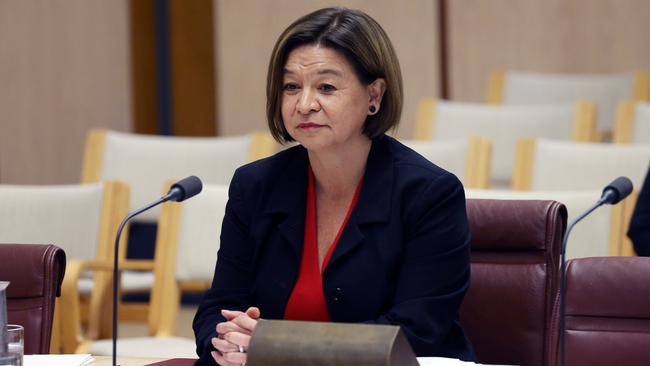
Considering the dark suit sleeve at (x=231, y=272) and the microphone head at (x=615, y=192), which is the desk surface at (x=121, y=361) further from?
the microphone head at (x=615, y=192)

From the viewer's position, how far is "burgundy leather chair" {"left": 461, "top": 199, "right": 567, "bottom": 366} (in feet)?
9.31

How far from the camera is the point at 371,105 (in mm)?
2711

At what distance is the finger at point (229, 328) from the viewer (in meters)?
2.45

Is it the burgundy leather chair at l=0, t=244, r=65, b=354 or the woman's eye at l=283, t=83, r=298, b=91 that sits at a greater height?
the woman's eye at l=283, t=83, r=298, b=91

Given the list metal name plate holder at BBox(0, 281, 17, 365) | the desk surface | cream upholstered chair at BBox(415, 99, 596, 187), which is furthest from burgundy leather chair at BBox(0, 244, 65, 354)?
cream upholstered chair at BBox(415, 99, 596, 187)

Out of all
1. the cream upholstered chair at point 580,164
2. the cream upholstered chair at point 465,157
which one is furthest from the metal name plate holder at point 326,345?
the cream upholstered chair at point 465,157

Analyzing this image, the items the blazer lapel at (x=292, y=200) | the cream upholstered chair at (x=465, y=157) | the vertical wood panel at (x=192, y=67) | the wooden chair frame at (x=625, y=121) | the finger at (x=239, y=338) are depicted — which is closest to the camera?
the finger at (x=239, y=338)

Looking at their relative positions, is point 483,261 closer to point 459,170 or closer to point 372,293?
point 372,293

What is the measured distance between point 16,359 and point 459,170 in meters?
2.77

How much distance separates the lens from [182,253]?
4.23m

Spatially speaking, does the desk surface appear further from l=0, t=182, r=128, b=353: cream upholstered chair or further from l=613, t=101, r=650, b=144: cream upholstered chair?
l=613, t=101, r=650, b=144: cream upholstered chair

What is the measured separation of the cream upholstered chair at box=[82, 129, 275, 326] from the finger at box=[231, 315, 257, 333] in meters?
2.68

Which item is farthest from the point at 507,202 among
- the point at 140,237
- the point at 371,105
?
the point at 140,237

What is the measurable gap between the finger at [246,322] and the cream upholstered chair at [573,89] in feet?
14.6
